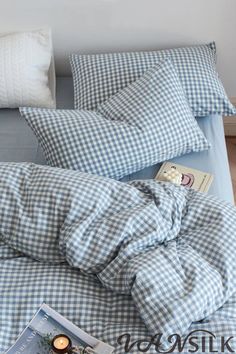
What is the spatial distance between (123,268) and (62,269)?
169 millimetres

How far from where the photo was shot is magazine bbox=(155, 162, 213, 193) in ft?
4.82

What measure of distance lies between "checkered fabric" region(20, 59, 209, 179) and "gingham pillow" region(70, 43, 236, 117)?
4.1 inches

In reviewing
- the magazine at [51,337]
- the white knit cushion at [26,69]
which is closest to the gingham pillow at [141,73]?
the white knit cushion at [26,69]

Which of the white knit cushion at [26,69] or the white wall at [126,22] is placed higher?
the white wall at [126,22]

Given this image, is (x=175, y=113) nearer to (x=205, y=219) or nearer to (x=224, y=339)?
(x=205, y=219)

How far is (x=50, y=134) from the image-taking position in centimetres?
145

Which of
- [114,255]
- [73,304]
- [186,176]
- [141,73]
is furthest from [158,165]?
[73,304]

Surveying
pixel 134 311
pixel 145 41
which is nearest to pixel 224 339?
pixel 134 311

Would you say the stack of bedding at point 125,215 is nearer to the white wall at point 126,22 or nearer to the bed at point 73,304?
the bed at point 73,304

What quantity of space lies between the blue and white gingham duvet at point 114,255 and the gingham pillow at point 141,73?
475 millimetres

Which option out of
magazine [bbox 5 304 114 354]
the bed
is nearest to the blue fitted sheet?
the bed

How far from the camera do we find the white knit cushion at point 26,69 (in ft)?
5.79

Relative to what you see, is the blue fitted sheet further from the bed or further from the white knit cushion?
the bed

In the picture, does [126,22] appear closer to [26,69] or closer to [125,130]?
[26,69]
